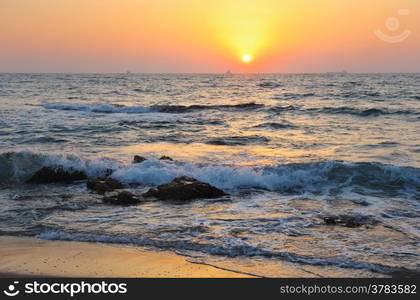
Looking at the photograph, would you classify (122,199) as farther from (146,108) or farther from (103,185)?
(146,108)

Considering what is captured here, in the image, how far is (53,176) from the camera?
11.5m

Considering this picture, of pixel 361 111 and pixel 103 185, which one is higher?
pixel 361 111

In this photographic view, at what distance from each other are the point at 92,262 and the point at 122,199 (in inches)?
136

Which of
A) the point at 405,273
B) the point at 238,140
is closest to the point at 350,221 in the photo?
the point at 405,273

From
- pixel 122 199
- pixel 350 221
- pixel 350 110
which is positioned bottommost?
pixel 122 199

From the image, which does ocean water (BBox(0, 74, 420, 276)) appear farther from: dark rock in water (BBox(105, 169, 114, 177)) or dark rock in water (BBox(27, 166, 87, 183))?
dark rock in water (BBox(27, 166, 87, 183))

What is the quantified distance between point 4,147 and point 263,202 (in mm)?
10588

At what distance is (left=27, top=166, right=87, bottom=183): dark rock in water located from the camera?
11.5 metres

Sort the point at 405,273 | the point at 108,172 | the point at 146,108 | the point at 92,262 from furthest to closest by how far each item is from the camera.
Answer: the point at 146,108
the point at 108,172
the point at 92,262
the point at 405,273

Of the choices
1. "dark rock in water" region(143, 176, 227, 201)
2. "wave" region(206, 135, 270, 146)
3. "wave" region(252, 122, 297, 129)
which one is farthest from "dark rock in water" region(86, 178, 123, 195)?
"wave" region(252, 122, 297, 129)

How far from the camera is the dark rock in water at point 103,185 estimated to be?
10.3m

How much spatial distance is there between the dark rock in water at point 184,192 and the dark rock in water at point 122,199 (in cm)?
54

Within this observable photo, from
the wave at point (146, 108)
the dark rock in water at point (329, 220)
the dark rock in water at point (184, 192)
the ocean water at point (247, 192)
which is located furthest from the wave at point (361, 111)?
the dark rock in water at point (329, 220)

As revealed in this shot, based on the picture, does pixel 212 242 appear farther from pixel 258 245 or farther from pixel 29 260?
pixel 29 260
